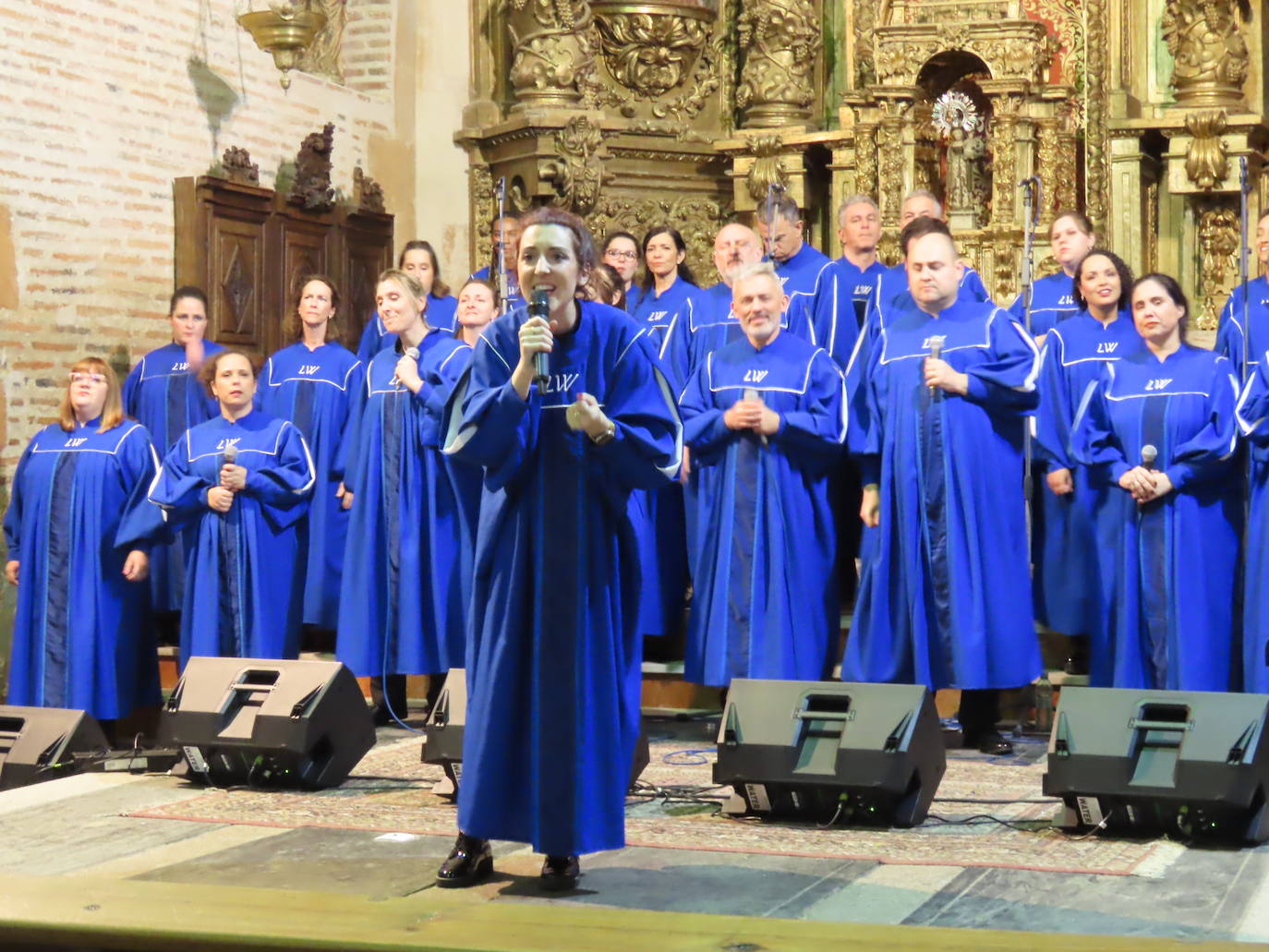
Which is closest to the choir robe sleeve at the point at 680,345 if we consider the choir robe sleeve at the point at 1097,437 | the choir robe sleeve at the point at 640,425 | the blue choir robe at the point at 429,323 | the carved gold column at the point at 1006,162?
the blue choir robe at the point at 429,323

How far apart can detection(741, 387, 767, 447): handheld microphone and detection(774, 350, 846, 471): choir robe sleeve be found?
0.16 feet

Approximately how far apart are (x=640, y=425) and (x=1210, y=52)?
22.3ft

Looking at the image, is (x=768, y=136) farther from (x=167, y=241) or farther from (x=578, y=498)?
(x=578, y=498)

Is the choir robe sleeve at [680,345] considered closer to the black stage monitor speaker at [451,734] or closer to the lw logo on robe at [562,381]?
the black stage monitor speaker at [451,734]

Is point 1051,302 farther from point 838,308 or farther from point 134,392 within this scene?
point 134,392

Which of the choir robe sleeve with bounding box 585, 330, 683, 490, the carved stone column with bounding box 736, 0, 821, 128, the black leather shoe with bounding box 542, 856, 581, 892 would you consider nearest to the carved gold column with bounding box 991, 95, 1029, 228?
the carved stone column with bounding box 736, 0, 821, 128

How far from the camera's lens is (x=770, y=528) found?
287 inches

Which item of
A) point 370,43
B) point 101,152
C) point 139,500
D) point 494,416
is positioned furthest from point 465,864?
point 370,43

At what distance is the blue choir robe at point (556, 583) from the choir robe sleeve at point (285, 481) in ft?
11.0

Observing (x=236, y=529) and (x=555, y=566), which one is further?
(x=236, y=529)

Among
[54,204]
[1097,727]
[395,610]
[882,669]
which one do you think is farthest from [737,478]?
[54,204]

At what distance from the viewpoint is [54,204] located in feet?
31.5

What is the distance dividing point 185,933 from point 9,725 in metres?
5.01

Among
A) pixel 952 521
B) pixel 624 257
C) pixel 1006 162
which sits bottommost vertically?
pixel 952 521
